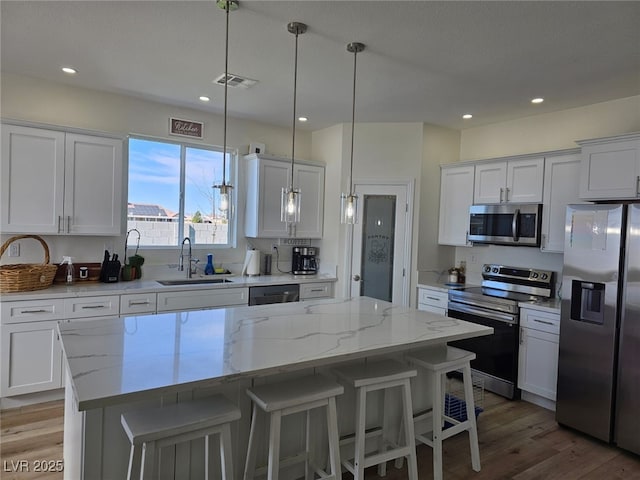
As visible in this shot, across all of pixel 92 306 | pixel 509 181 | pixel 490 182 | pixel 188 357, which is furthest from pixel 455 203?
pixel 92 306

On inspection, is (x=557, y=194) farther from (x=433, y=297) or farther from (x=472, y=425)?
(x=472, y=425)

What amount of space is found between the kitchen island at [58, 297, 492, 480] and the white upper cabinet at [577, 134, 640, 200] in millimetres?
1523

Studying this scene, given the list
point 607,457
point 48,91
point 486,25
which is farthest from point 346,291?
point 48,91

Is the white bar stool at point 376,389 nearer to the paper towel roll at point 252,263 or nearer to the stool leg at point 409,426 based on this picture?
the stool leg at point 409,426

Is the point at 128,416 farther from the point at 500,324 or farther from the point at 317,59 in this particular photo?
the point at 500,324

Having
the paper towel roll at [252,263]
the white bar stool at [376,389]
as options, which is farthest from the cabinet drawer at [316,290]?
the white bar stool at [376,389]

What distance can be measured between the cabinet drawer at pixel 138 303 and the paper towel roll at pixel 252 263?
1.17 meters

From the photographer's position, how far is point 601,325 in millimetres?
2930

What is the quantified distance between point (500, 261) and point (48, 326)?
14.1ft

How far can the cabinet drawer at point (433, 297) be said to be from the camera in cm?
422

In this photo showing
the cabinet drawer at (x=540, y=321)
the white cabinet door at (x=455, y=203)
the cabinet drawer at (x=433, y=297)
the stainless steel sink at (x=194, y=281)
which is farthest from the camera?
the white cabinet door at (x=455, y=203)

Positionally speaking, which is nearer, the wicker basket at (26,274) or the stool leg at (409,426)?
the stool leg at (409,426)

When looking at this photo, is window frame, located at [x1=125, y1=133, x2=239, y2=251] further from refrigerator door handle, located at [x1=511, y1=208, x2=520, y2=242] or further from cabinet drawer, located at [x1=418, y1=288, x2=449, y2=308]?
refrigerator door handle, located at [x1=511, y1=208, x2=520, y2=242]

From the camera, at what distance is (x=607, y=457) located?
9.11ft
